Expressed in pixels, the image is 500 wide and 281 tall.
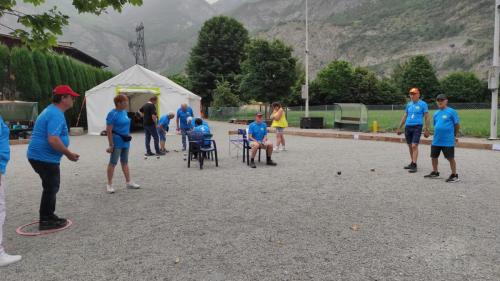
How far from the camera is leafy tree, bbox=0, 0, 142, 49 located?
231 inches

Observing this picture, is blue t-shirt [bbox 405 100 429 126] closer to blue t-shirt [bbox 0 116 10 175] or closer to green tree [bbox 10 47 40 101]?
blue t-shirt [bbox 0 116 10 175]

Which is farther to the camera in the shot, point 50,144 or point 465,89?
point 465,89

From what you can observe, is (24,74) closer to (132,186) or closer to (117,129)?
(132,186)

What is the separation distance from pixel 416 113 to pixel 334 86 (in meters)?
55.2

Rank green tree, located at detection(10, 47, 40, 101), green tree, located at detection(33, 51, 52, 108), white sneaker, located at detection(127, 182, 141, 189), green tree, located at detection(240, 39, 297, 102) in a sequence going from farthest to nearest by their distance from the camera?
green tree, located at detection(240, 39, 297, 102) → green tree, located at detection(33, 51, 52, 108) → green tree, located at detection(10, 47, 40, 101) → white sneaker, located at detection(127, 182, 141, 189)

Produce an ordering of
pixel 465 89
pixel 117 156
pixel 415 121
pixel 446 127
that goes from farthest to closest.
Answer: pixel 465 89
pixel 415 121
pixel 446 127
pixel 117 156

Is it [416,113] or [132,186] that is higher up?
[416,113]

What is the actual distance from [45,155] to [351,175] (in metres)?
5.88

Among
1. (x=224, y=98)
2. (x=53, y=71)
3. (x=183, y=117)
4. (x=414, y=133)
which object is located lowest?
(x=414, y=133)

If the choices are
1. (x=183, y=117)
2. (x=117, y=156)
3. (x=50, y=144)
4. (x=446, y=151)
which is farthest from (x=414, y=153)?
(x=50, y=144)

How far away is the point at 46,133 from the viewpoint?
14.9 feet

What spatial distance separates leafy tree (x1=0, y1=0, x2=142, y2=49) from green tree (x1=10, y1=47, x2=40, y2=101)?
17.7 meters

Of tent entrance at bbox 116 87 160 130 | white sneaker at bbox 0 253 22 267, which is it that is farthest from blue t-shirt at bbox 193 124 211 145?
tent entrance at bbox 116 87 160 130

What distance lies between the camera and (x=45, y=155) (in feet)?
14.9
